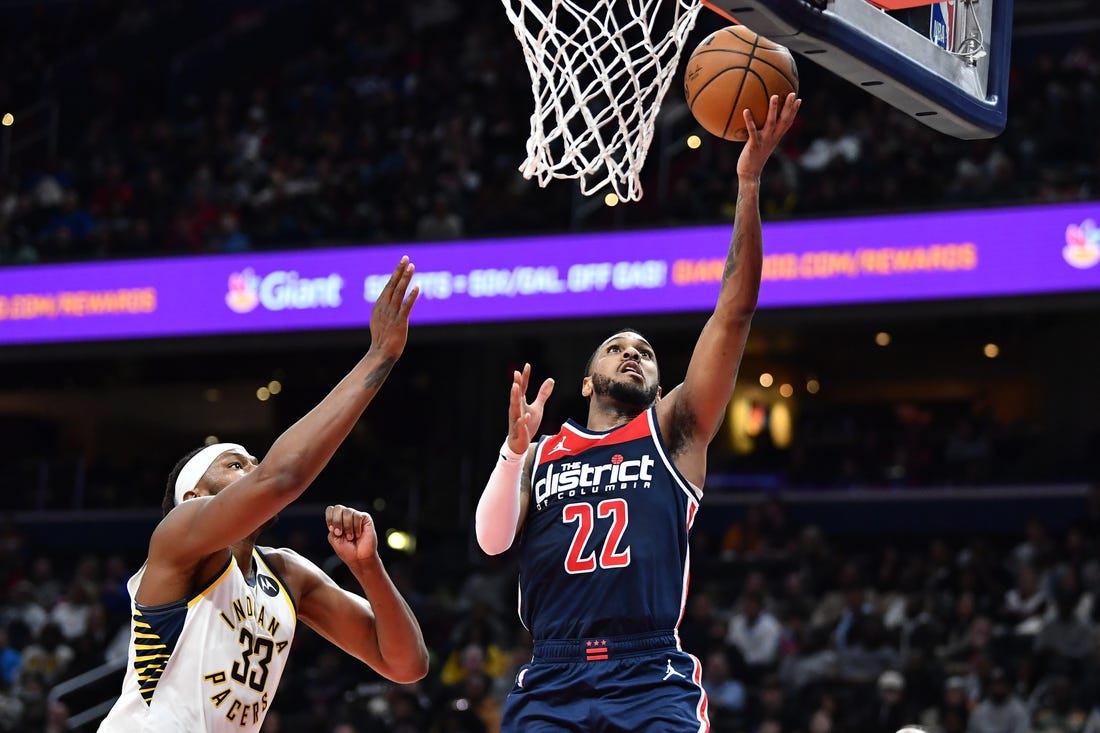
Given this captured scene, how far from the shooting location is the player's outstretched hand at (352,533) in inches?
159

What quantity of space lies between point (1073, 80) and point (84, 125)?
12.3m

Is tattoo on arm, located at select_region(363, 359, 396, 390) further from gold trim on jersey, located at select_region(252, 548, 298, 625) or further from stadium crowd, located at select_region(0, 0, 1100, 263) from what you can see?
stadium crowd, located at select_region(0, 0, 1100, 263)

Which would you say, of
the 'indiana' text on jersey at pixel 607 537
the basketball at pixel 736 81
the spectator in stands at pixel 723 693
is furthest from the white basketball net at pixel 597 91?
the spectator in stands at pixel 723 693

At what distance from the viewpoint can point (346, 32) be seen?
20.5m

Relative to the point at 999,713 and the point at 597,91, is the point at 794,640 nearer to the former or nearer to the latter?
the point at 999,713

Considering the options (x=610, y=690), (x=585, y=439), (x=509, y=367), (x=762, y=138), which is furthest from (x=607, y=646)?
(x=509, y=367)

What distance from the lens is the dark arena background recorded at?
1195cm

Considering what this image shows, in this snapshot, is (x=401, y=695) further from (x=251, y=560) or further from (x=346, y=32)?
(x=346, y=32)

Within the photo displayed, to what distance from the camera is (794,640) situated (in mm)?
11969

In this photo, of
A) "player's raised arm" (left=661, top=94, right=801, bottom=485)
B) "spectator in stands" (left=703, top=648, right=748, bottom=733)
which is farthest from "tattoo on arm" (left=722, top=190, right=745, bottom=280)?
"spectator in stands" (left=703, top=648, right=748, bottom=733)

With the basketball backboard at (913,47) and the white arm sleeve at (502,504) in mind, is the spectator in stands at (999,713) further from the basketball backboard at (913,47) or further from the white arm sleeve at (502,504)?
the white arm sleeve at (502,504)

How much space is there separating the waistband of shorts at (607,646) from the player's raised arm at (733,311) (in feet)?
1.56

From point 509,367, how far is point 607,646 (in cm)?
1378

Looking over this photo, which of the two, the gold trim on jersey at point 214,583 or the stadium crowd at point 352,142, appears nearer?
the gold trim on jersey at point 214,583
